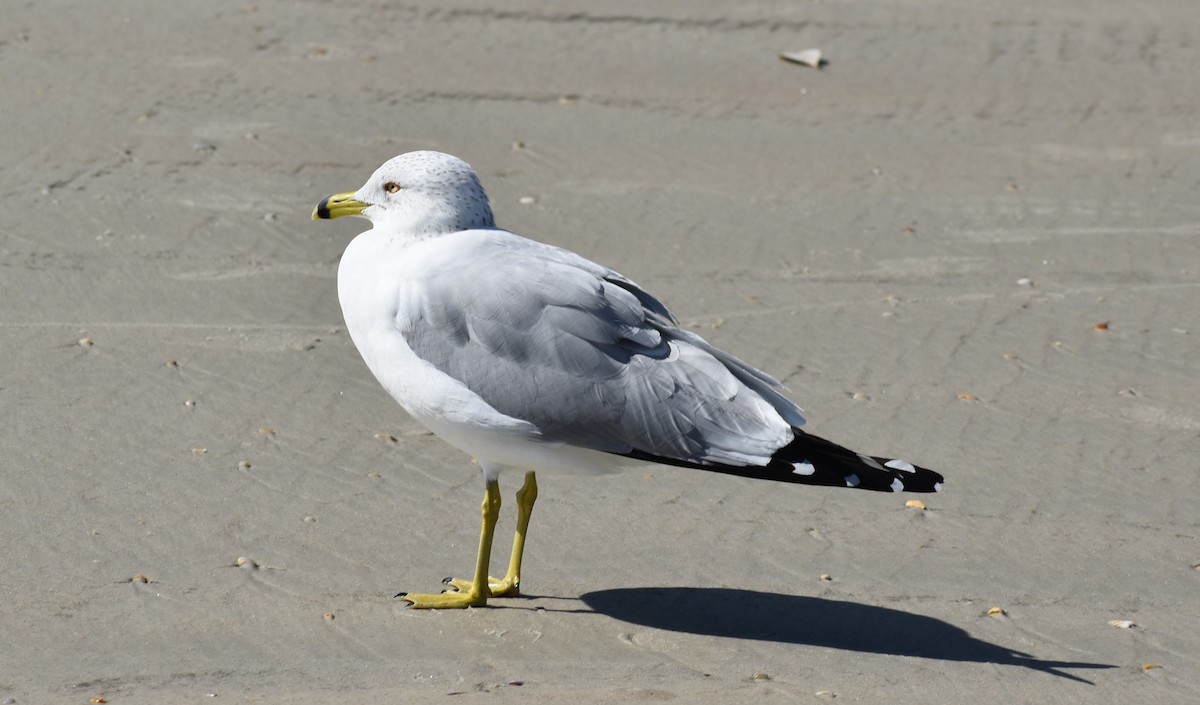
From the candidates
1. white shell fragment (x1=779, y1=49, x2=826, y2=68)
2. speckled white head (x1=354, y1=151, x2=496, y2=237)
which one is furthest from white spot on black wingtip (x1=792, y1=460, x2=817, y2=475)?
white shell fragment (x1=779, y1=49, x2=826, y2=68)

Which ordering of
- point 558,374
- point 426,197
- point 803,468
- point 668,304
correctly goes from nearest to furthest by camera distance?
1. point 803,468
2. point 558,374
3. point 426,197
4. point 668,304

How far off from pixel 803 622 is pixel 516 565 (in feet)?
3.20

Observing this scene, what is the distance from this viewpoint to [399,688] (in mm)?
4355

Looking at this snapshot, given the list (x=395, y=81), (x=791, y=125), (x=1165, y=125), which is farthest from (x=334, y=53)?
(x=1165, y=125)

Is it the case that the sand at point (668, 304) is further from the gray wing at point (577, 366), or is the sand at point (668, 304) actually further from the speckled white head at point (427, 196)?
the speckled white head at point (427, 196)

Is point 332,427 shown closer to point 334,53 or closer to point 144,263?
point 144,263

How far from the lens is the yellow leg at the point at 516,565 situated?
5.04m

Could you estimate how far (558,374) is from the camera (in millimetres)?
4629

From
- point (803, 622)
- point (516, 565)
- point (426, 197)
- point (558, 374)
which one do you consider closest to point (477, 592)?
point (516, 565)

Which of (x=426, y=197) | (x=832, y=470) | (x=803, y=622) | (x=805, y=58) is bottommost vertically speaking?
(x=803, y=622)

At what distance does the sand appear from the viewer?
4742 mm

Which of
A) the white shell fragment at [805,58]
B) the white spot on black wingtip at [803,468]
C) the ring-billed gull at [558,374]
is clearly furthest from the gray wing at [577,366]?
the white shell fragment at [805,58]

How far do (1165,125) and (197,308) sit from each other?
6.88 meters

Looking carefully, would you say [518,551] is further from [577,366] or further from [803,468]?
[803,468]
